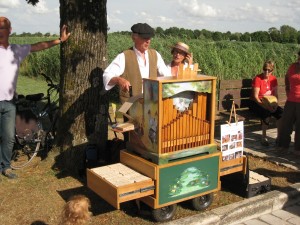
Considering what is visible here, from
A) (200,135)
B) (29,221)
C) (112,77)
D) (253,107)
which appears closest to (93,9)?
(112,77)

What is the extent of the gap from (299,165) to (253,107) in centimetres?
171

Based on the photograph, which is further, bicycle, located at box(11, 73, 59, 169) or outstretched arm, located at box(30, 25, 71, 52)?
bicycle, located at box(11, 73, 59, 169)

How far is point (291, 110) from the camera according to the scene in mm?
6703

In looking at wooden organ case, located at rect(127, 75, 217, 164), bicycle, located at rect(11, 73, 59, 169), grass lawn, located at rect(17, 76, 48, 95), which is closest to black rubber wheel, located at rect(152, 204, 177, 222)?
wooden organ case, located at rect(127, 75, 217, 164)

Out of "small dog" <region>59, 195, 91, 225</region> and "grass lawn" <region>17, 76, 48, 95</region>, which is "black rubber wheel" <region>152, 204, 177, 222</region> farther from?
"grass lawn" <region>17, 76, 48, 95</region>

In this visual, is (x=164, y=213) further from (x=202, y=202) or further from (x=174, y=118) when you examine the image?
(x=174, y=118)

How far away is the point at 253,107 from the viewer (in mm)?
7520

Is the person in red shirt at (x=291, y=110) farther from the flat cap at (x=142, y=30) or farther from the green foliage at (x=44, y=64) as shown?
the green foliage at (x=44, y=64)

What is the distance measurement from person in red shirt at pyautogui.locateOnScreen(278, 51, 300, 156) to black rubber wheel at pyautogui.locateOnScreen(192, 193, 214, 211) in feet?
9.34

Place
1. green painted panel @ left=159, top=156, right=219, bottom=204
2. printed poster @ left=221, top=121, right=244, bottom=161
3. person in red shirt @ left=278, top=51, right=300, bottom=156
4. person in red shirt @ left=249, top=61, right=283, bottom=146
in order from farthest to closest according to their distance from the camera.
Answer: person in red shirt @ left=249, top=61, right=283, bottom=146 < person in red shirt @ left=278, top=51, right=300, bottom=156 < printed poster @ left=221, top=121, right=244, bottom=161 < green painted panel @ left=159, top=156, right=219, bottom=204

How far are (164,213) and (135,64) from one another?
5.44 feet

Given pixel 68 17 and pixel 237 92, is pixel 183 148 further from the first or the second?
pixel 237 92

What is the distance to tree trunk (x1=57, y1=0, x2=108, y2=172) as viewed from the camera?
5.12 metres

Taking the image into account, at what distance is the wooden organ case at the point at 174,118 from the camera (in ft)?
12.4
